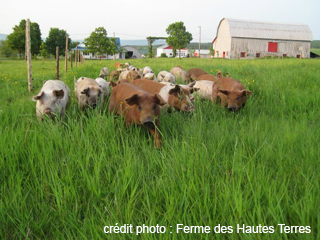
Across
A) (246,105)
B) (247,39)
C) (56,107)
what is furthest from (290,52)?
(56,107)

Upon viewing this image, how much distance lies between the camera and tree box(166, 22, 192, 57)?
251 feet

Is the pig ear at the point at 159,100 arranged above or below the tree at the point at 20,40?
below

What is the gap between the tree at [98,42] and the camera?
216 ft

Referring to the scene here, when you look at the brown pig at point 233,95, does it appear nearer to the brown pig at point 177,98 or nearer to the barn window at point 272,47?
the brown pig at point 177,98

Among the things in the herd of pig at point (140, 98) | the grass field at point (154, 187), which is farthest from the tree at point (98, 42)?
the grass field at point (154, 187)

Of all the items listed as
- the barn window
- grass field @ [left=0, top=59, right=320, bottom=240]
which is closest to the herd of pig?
grass field @ [left=0, top=59, right=320, bottom=240]

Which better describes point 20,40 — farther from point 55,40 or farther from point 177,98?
point 177,98

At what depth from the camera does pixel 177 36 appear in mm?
77875

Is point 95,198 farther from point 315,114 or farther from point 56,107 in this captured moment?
point 315,114

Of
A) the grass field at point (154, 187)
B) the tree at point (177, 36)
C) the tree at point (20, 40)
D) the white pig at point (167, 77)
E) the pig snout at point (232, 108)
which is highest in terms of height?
the tree at point (177, 36)

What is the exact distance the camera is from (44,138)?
147 inches

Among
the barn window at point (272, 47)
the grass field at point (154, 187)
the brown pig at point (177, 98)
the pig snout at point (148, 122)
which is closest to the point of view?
the grass field at point (154, 187)

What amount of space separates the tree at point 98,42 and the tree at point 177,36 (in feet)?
64.3

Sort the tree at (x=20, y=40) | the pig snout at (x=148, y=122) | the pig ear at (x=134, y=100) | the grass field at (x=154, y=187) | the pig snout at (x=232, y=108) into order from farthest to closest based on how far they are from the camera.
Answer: the tree at (x=20, y=40) → the pig snout at (x=232, y=108) → the pig ear at (x=134, y=100) → the pig snout at (x=148, y=122) → the grass field at (x=154, y=187)
